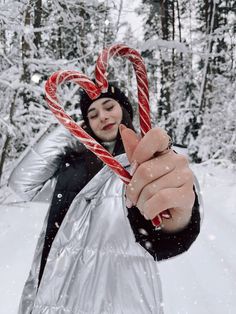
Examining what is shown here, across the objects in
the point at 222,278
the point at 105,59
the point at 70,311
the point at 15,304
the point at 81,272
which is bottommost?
the point at 222,278

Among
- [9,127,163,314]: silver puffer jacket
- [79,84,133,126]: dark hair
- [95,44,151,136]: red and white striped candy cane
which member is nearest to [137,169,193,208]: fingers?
[95,44,151,136]: red and white striped candy cane

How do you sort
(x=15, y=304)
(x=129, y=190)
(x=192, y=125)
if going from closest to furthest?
(x=129, y=190)
(x=15, y=304)
(x=192, y=125)

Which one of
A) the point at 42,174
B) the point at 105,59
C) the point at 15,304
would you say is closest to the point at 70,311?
the point at 42,174

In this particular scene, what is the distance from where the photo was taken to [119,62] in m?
10.1

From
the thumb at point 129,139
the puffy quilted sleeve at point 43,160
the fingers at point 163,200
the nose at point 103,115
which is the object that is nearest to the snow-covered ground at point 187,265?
the puffy quilted sleeve at point 43,160

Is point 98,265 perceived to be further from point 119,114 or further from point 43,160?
point 119,114

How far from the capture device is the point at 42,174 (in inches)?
108

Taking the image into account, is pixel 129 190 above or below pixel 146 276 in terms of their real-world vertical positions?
above

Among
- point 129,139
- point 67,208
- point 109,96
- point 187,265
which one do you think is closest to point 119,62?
point 187,265

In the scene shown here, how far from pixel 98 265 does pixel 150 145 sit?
3.72ft

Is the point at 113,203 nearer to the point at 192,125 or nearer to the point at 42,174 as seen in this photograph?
the point at 42,174

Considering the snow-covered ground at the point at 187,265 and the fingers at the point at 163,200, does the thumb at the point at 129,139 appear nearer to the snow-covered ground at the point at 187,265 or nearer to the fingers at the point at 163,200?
the fingers at the point at 163,200

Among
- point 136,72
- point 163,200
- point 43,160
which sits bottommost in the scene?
point 43,160

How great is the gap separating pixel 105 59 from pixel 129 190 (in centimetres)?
84
